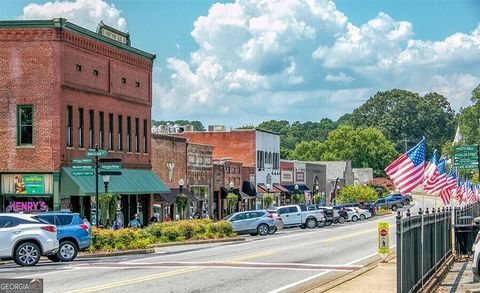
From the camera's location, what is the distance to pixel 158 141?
6391 centimetres

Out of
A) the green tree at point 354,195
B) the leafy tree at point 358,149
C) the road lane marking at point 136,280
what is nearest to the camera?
the road lane marking at point 136,280

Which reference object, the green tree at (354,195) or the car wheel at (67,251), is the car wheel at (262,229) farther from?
the green tree at (354,195)

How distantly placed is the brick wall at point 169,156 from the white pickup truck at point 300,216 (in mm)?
7672

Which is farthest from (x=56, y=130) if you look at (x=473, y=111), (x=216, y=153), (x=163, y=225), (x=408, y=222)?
(x=473, y=111)

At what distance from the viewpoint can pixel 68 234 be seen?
106 ft

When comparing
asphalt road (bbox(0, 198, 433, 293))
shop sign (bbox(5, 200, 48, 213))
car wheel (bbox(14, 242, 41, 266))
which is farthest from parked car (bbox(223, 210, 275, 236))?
car wheel (bbox(14, 242, 41, 266))

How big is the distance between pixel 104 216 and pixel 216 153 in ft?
145

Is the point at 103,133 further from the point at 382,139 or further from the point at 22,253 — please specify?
the point at 382,139

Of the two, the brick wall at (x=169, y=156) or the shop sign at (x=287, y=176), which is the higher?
the brick wall at (x=169, y=156)

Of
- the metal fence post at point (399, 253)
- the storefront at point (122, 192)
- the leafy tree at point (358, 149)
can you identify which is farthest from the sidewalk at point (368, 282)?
the leafy tree at point (358, 149)

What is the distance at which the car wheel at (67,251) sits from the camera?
31.8 m

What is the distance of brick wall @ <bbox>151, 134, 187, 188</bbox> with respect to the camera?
6353 cm

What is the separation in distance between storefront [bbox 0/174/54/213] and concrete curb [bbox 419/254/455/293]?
26.3 metres

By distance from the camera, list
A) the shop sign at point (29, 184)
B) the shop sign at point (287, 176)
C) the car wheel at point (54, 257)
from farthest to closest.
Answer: the shop sign at point (287, 176), the shop sign at point (29, 184), the car wheel at point (54, 257)
